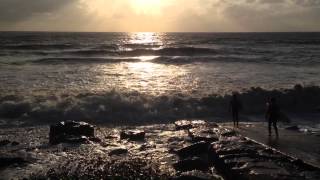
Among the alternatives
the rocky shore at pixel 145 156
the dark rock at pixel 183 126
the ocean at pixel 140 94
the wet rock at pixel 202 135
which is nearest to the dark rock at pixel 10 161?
the rocky shore at pixel 145 156

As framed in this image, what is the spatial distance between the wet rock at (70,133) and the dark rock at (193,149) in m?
3.47

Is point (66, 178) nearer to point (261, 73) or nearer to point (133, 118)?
point (133, 118)

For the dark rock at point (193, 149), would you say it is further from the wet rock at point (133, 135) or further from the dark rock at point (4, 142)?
the dark rock at point (4, 142)

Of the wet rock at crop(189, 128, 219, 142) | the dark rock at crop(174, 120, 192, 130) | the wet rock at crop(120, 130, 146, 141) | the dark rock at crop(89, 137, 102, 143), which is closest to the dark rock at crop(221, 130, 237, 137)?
the wet rock at crop(189, 128, 219, 142)

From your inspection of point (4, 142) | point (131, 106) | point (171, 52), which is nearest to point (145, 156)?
point (4, 142)

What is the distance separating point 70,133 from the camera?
1570 cm

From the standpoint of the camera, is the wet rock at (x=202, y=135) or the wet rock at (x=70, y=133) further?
the wet rock at (x=70, y=133)

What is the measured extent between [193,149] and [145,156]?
1339mm

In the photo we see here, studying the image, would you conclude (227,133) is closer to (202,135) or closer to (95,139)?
(202,135)

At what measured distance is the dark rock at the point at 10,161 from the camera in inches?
480

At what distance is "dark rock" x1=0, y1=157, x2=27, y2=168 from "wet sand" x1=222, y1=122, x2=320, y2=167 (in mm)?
7021

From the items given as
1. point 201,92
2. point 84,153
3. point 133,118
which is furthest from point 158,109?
point 84,153

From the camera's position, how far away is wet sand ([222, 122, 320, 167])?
1270 cm

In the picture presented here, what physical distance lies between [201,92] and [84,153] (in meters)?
13.3
